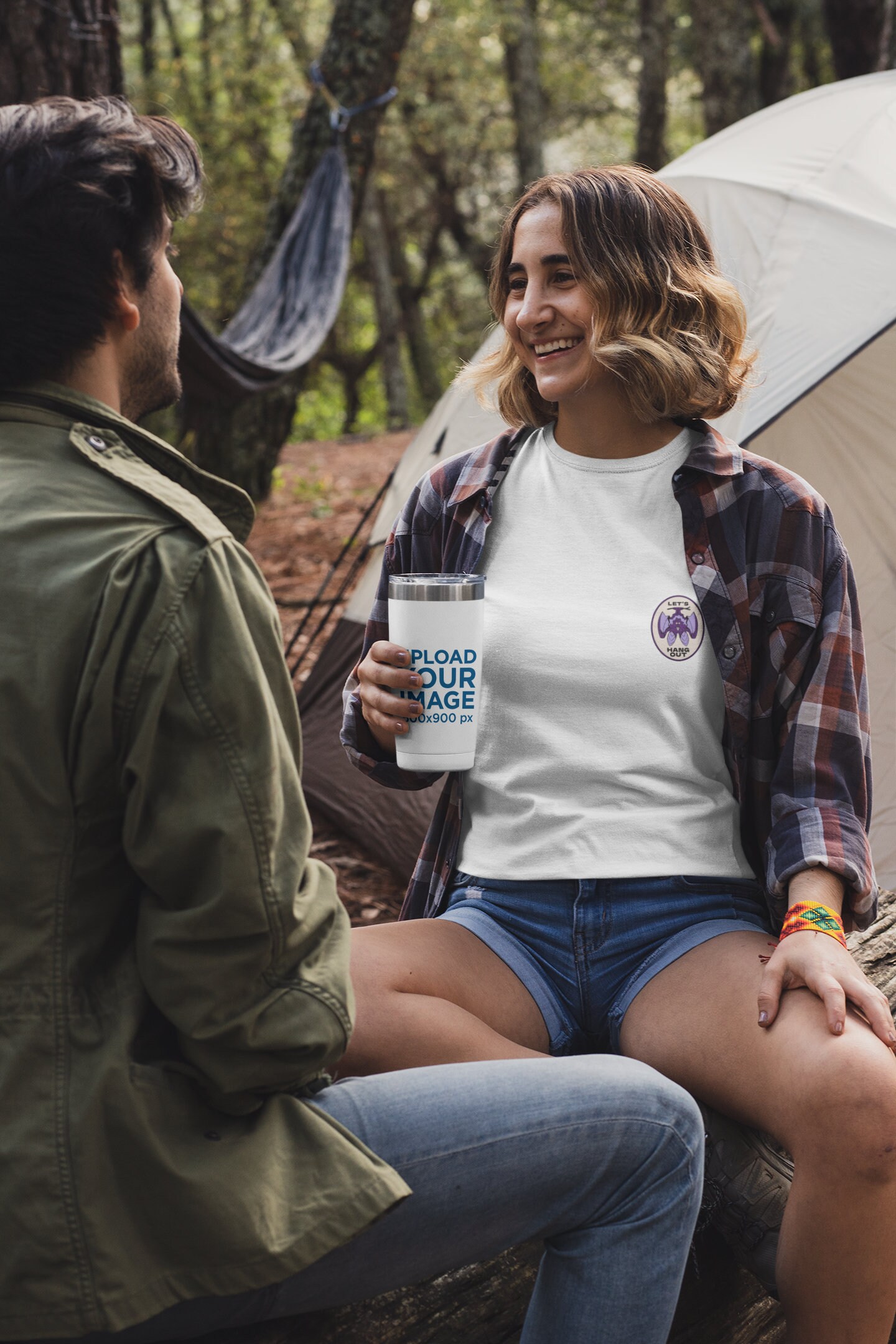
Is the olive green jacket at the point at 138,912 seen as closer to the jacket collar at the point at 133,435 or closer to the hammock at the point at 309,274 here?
the jacket collar at the point at 133,435

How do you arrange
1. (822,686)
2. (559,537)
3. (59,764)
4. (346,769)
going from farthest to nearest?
(346,769) < (559,537) < (822,686) < (59,764)

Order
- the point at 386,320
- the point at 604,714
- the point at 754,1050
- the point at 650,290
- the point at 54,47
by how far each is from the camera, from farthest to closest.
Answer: the point at 386,320 < the point at 54,47 < the point at 650,290 < the point at 604,714 < the point at 754,1050

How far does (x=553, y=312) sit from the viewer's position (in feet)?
6.33

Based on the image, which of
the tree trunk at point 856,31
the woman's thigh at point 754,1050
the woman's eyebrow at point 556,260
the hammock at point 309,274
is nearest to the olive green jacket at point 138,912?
the woman's thigh at point 754,1050

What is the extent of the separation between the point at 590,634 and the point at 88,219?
3.17ft

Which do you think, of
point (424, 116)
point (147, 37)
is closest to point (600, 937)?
point (424, 116)

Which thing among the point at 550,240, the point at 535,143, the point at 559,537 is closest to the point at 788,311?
the point at 550,240

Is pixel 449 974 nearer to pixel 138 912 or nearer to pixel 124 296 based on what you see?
pixel 138 912

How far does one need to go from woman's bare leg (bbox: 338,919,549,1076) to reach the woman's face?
0.88 metres

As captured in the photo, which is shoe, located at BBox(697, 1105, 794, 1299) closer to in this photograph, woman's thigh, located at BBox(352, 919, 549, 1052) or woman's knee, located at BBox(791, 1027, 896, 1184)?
woman's knee, located at BBox(791, 1027, 896, 1184)

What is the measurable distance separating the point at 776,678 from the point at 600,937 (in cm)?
46

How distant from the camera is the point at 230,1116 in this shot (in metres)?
1.10

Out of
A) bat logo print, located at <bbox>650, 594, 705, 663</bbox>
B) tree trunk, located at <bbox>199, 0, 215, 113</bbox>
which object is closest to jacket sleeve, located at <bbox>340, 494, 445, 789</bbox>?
bat logo print, located at <bbox>650, 594, 705, 663</bbox>

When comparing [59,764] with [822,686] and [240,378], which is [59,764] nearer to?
[822,686]
